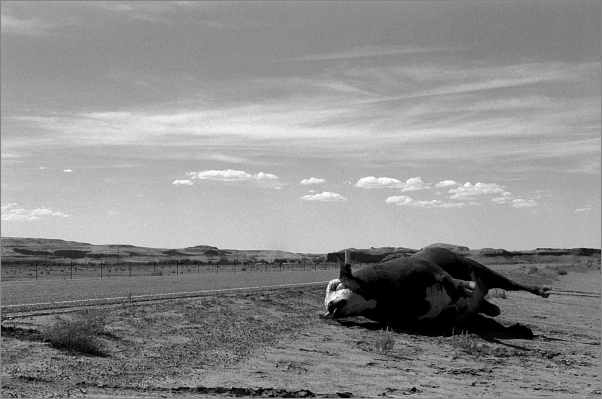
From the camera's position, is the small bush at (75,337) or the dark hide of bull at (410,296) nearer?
the small bush at (75,337)

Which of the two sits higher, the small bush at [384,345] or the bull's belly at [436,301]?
the bull's belly at [436,301]

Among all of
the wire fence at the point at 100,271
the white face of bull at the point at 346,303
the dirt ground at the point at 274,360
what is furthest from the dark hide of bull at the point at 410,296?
the wire fence at the point at 100,271

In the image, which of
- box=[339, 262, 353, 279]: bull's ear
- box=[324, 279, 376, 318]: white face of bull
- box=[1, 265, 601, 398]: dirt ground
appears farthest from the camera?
box=[339, 262, 353, 279]: bull's ear

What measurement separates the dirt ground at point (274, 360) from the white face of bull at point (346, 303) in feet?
1.06

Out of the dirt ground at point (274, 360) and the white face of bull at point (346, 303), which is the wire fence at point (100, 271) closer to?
the white face of bull at point (346, 303)

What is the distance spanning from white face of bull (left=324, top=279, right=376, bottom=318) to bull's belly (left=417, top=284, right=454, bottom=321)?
1319 mm

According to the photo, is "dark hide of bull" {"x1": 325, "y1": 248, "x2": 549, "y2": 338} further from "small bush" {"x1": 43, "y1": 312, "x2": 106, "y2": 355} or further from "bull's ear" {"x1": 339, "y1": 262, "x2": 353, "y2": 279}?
"small bush" {"x1": 43, "y1": 312, "x2": 106, "y2": 355}

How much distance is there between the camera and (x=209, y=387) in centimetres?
948

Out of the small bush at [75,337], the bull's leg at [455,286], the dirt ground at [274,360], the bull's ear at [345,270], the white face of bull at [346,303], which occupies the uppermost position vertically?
the bull's ear at [345,270]

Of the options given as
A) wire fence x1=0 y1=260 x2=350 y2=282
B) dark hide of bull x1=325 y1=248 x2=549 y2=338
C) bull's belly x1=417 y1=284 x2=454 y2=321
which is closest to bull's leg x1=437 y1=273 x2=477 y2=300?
dark hide of bull x1=325 y1=248 x2=549 y2=338

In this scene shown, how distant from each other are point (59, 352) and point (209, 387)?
2771 millimetres

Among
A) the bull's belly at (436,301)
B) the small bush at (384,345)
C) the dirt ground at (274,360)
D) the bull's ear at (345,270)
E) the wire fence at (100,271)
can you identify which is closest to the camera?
the dirt ground at (274,360)

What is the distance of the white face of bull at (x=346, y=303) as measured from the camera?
617 inches

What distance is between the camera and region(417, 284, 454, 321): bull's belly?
53.2 feet
